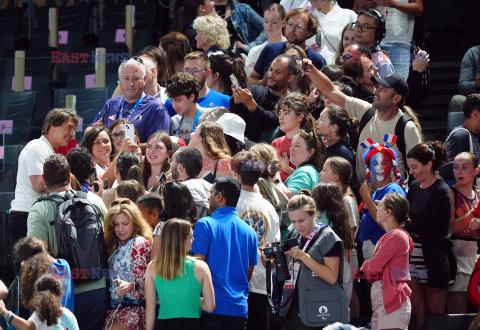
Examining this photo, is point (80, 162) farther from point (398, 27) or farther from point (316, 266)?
point (398, 27)

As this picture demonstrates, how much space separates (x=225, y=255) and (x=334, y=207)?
935 mm

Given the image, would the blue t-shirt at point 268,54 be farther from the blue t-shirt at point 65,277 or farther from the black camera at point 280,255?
the blue t-shirt at point 65,277

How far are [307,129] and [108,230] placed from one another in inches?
84.8

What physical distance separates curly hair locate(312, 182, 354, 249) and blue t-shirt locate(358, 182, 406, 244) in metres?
0.53

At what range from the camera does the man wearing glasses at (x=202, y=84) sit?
9.04 m

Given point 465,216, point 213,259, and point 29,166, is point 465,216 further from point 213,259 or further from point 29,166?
point 29,166

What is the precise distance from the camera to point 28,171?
296 inches

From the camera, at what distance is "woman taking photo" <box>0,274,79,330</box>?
6121mm

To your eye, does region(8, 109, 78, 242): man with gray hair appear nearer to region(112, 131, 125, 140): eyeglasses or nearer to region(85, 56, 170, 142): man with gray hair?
region(112, 131, 125, 140): eyeglasses

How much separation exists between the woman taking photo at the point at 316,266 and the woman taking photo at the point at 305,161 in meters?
0.90

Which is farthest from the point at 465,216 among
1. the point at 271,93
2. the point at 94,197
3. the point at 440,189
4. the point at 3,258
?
the point at 3,258

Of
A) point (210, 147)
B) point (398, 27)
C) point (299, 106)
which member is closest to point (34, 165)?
point (210, 147)

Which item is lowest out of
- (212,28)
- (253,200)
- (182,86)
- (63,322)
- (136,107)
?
(63,322)

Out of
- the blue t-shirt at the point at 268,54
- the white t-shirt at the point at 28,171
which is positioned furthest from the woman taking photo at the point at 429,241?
the white t-shirt at the point at 28,171
